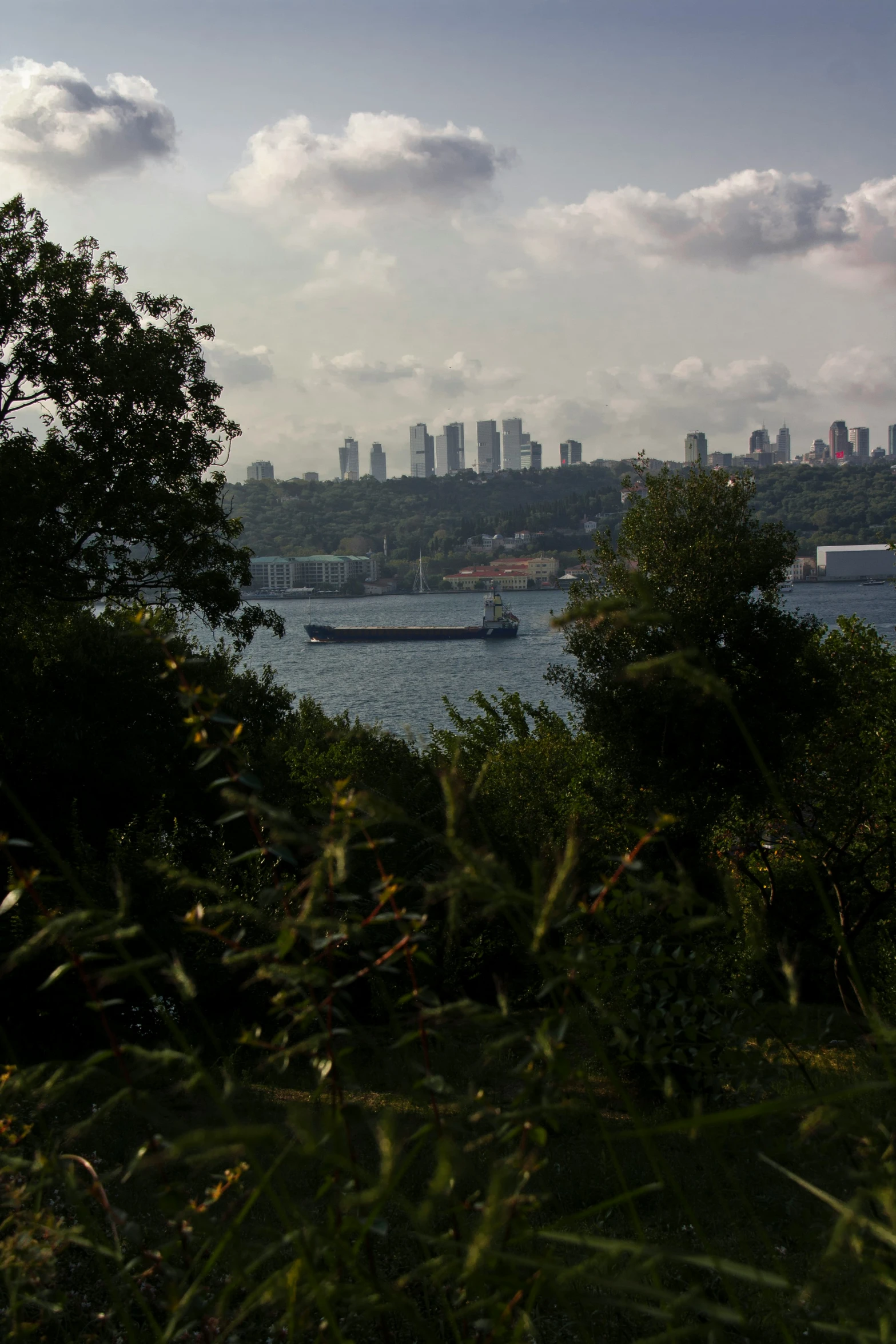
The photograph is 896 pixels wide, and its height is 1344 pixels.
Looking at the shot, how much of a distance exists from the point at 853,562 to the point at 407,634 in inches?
1753

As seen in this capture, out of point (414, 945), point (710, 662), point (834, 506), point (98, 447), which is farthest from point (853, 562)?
point (414, 945)

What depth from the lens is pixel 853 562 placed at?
328ft

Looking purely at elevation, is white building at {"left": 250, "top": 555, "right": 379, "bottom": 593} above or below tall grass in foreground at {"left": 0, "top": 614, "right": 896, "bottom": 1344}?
above

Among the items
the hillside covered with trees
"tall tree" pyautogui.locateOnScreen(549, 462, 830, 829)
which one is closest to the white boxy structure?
the hillside covered with trees

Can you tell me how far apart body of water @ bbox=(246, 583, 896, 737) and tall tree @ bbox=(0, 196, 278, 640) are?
2372 centimetres

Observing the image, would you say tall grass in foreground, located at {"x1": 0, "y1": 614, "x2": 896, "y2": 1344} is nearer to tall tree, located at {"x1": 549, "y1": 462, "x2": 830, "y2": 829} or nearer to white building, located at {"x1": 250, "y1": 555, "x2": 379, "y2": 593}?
tall tree, located at {"x1": 549, "y1": 462, "x2": 830, "y2": 829}

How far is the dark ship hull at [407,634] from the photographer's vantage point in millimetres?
88500

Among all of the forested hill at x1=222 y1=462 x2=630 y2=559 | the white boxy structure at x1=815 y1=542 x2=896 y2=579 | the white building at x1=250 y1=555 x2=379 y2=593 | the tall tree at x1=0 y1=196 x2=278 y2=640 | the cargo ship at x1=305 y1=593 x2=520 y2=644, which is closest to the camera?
the tall tree at x1=0 y1=196 x2=278 y2=640

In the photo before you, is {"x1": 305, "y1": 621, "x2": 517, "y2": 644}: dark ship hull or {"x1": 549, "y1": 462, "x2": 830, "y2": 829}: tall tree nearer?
{"x1": 549, "y1": 462, "x2": 830, "y2": 829}: tall tree

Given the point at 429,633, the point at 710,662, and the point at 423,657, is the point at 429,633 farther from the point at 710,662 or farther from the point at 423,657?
the point at 710,662

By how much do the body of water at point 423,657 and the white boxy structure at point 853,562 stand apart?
1.69 metres

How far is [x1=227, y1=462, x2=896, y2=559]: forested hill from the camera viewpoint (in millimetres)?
100250

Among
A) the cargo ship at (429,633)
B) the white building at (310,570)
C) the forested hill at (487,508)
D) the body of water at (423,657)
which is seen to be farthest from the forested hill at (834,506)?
the white building at (310,570)

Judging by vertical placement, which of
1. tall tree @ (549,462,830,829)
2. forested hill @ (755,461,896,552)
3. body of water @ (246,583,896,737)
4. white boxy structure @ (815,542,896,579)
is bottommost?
body of water @ (246,583,896,737)
